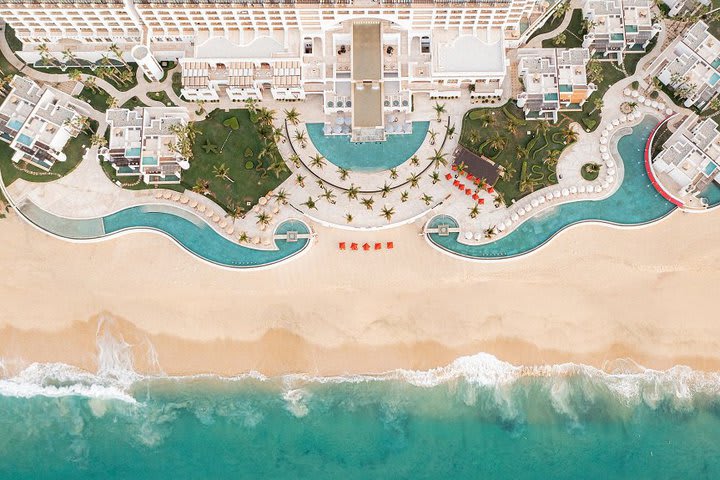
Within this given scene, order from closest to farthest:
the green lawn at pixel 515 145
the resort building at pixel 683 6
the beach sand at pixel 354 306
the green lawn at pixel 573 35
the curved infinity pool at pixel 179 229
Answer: the beach sand at pixel 354 306
the curved infinity pool at pixel 179 229
the green lawn at pixel 515 145
the resort building at pixel 683 6
the green lawn at pixel 573 35

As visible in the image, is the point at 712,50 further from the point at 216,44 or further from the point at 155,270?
the point at 155,270

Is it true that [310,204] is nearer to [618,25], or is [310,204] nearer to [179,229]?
[179,229]

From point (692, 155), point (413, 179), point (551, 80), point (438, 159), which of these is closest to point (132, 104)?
point (413, 179)

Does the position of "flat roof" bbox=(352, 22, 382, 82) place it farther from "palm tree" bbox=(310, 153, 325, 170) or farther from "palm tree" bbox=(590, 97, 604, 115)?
"palm tree" bbox=(590, 97, 604, 115)

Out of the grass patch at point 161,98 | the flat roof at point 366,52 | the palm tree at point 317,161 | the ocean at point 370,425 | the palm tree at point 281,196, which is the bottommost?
the ocean at point 370,425

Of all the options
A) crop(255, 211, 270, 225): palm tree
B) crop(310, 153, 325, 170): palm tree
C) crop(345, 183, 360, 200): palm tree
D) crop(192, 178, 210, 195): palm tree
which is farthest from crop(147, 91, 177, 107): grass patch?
crop(345, 183, 360, 200): palm tree

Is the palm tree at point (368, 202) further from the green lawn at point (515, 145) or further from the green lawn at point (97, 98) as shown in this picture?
the green lawn at point (97, 98)

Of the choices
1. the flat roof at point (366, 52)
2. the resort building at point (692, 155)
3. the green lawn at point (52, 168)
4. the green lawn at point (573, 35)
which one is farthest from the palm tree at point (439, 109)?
the green lawn at point (52, 168)

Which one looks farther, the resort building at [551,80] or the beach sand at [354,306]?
the resort building at [551,80]
